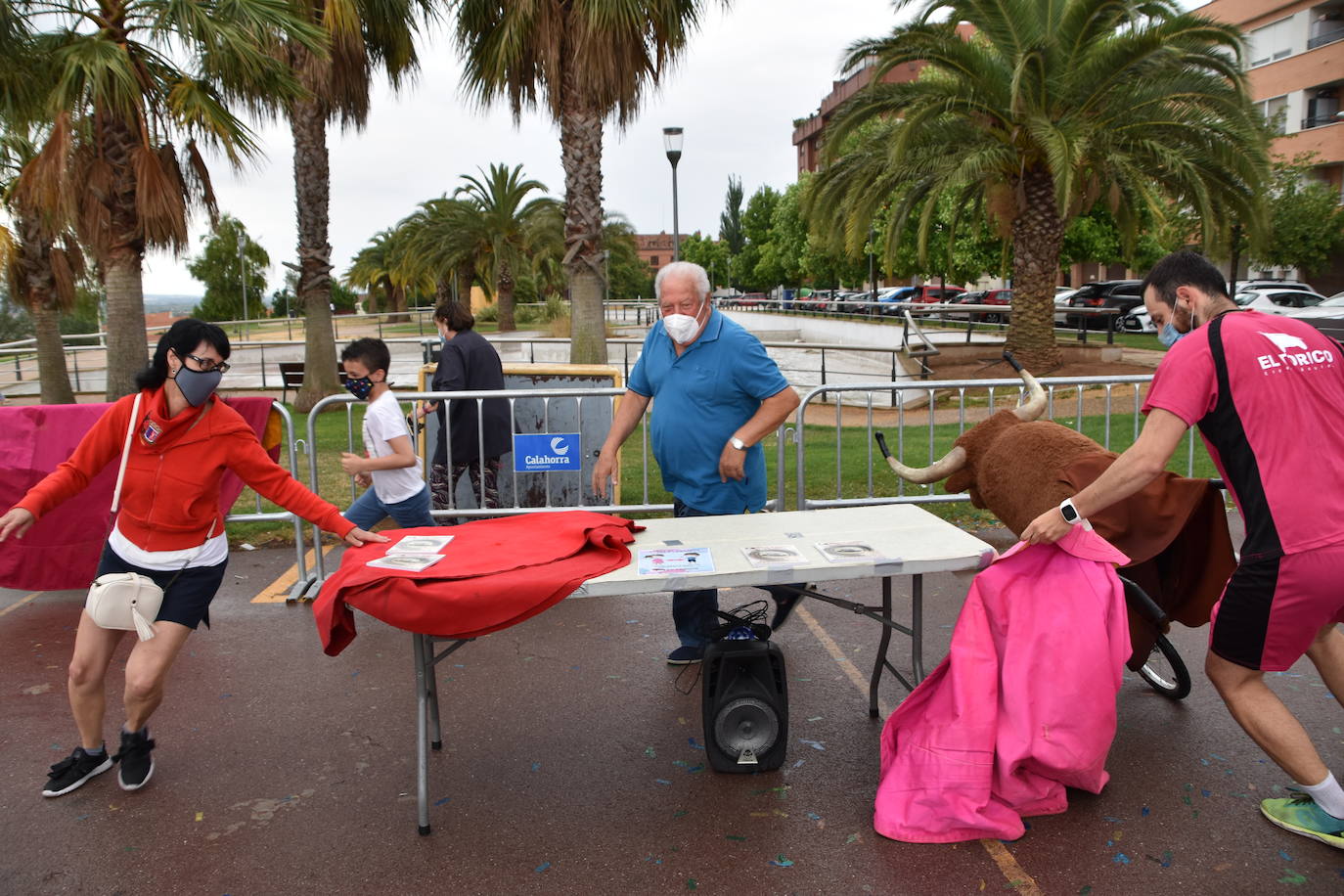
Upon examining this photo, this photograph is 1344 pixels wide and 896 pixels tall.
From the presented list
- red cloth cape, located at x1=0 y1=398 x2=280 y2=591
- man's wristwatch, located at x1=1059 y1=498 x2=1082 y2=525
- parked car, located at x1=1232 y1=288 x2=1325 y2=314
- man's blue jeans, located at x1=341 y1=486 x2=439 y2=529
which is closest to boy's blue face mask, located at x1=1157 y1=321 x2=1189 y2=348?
man's wristwatch, located at x1=1059 y1=498 x2=1082 y2=525

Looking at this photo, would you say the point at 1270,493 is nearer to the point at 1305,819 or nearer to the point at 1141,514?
the point at 1141,514

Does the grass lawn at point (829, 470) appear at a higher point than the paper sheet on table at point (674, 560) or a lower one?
lower

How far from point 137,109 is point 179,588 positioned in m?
8.09

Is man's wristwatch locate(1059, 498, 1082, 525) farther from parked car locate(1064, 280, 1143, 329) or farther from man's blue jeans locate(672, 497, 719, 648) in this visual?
parked car locate(1064, 280, 1143, 329)

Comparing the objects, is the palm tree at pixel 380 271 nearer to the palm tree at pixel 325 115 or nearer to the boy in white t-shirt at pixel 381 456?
the palm tree at pixel 325 115

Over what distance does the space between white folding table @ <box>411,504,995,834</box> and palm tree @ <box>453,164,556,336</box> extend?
3477 centimetres

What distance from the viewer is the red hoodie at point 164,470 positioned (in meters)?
3.79

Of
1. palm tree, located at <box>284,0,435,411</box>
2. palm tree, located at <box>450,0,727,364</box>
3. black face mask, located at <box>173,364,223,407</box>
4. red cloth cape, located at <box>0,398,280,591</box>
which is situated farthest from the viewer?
palm tree, located at <box>284,0,435,411</box>

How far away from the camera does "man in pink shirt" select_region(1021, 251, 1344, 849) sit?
317 cm

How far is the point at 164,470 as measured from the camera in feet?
12.5

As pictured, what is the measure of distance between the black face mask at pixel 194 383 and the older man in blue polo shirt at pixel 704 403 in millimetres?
1799

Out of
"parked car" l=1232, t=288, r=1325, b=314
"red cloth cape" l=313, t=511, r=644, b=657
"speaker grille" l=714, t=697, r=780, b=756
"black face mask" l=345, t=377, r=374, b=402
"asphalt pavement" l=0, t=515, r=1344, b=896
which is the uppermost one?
"parked car" l=1232, t=288, r=1325, b=314

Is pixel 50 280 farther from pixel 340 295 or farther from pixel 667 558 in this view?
pixel 340 295

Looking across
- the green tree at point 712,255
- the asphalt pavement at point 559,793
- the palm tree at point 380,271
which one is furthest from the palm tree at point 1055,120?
the green tree at point 712,255
